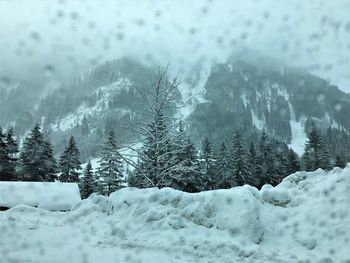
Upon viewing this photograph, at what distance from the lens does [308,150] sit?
52781 mm

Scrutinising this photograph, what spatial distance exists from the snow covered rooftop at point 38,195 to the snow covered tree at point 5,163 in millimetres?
7904

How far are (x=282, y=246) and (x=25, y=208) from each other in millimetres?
13365

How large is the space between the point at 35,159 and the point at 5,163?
315 centimetres

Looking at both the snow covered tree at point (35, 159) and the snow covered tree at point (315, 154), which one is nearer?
the snow covered tree at point (35, 159)

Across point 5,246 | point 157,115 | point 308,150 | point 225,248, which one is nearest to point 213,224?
point 225,248

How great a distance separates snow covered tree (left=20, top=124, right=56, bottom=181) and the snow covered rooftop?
918cm

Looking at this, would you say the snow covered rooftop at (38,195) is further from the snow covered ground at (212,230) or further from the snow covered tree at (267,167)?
the snow covered tree at (267,167)

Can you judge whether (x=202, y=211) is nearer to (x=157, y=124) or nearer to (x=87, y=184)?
(x=157, y=124)

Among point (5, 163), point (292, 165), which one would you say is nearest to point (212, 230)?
point (5, 163)

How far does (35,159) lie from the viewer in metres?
43.8

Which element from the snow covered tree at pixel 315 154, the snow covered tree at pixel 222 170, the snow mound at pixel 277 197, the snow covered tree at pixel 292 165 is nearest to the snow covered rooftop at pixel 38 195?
the snow covered tree at pixel 222 170

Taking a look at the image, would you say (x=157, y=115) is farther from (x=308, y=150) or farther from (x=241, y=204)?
(x=308, y=150)

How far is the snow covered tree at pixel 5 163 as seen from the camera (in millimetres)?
41781

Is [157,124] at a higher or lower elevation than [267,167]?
lower
